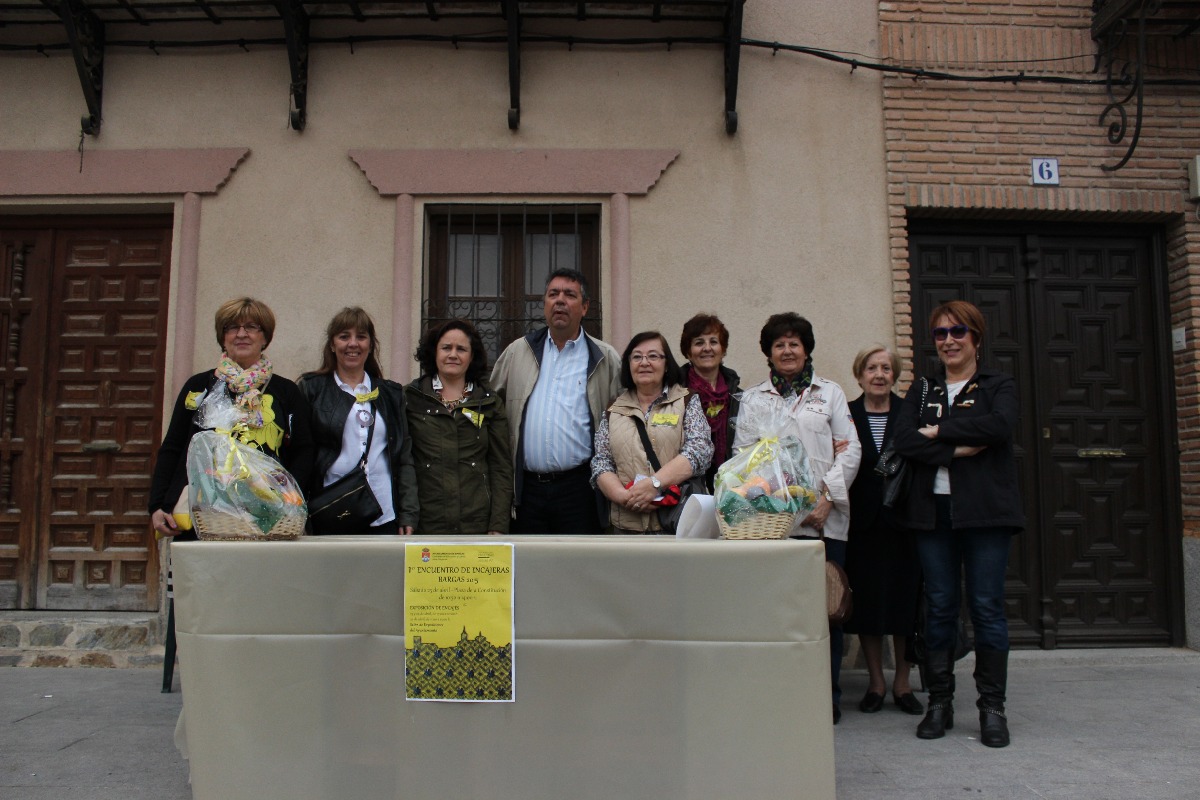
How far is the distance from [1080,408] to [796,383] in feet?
10.1

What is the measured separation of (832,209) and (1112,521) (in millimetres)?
2912

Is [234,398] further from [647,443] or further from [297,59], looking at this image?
[297,59]

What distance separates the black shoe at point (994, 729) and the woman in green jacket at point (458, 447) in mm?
2275

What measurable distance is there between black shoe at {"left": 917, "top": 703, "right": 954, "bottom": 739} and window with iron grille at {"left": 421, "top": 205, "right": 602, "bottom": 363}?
3027 mm

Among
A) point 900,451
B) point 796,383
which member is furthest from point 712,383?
point 900,451

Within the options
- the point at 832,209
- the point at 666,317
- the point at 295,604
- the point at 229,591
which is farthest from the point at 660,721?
the point at 832,209

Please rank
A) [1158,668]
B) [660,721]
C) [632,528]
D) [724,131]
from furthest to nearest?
[724,131] < [1158,668] < [632,528] < [660,721]

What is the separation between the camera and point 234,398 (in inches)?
128

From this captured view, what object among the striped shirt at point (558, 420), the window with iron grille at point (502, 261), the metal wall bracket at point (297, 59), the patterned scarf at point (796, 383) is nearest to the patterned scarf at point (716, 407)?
the patterned scarf at point (796, 383)

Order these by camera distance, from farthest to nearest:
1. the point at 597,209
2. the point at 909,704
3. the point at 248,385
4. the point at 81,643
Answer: the point at 597,209
the point at 81,643
the point at 909,704
the point at 248,385

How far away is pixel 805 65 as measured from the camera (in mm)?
5820

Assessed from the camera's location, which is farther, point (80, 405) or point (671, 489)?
point (80, 405)

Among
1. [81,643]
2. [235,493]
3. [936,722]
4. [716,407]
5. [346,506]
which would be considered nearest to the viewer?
[235,493]

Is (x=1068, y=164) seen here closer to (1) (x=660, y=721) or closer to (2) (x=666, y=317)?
(2) (x=666, y=317)
